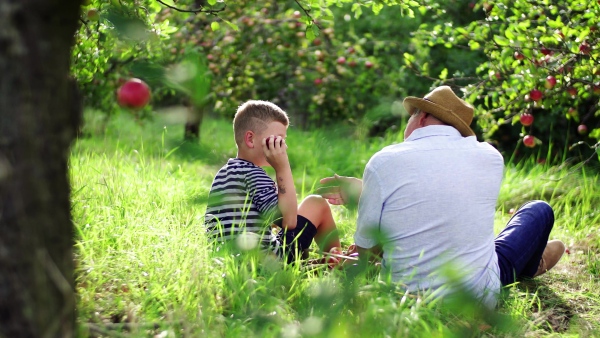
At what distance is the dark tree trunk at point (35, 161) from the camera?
1316 mm

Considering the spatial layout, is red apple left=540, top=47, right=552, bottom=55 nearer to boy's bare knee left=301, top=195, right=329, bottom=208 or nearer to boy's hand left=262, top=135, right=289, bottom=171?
boy's bare knee left=301, top=195, right=329, bottom=208

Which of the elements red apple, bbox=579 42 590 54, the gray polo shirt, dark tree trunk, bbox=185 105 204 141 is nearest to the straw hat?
the gray polo shirt

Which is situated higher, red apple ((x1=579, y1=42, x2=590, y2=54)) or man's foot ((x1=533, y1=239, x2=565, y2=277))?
red apple ((x1=579, y1=42, x2=590, y2=54))

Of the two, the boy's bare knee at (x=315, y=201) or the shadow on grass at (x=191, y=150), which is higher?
the shadow on grass at (x=191, y=150)

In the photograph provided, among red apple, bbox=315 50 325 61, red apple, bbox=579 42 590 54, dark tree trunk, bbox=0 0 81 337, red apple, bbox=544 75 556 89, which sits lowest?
red apple, bbox=315 50 325 61

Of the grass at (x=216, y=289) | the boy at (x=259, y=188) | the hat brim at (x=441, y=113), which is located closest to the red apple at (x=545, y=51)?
the grass at (x=216, y=289)

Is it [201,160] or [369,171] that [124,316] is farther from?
[201,160]

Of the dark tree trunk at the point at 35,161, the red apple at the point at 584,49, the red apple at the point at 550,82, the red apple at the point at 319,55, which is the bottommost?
the red apple at the point at 319,55

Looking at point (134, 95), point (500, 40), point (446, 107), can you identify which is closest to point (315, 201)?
point (446, 107)

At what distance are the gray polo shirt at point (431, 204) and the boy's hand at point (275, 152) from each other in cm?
31

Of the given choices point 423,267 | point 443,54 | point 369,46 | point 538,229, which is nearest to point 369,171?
point 423,267

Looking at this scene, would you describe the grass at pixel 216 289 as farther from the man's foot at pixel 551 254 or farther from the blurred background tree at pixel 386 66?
the blurred background tree at pixel 386 66

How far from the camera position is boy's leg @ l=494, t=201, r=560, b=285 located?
3205mm

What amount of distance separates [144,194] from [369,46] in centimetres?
568
